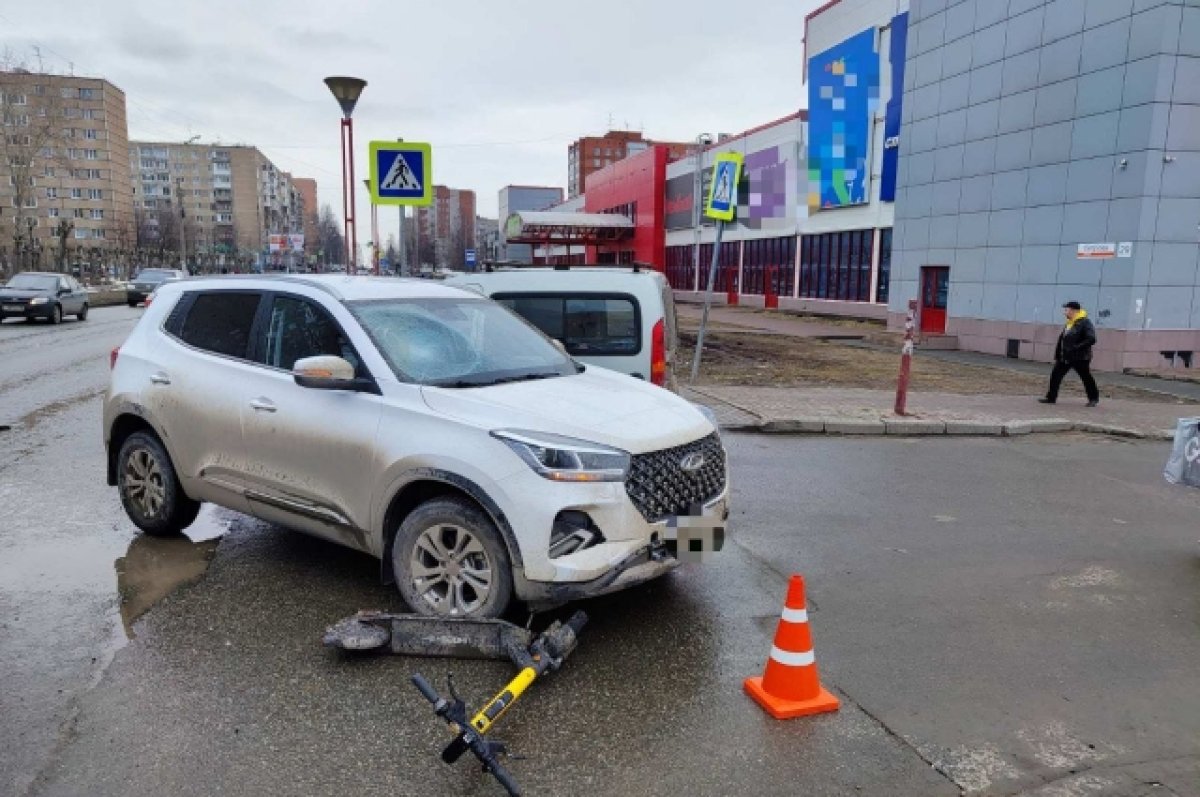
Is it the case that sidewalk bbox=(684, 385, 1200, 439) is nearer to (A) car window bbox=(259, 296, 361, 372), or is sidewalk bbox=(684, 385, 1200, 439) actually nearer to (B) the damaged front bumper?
(B) the damaged front bumper

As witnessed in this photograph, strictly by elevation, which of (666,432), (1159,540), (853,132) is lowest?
(1159,540)

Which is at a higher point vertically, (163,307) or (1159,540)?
(163,307)

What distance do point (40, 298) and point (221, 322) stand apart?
23161mm

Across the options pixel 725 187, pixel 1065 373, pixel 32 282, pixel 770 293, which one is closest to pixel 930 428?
pixel 1065 373

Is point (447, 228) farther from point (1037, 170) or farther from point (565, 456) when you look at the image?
point (565, 456)

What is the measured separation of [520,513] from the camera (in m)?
3.79

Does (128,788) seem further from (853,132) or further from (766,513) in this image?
(853,132)

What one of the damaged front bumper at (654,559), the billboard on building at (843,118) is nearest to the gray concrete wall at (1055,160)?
the billboard on building at (843,118)

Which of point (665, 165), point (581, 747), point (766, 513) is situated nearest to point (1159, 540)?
point (766, 513)

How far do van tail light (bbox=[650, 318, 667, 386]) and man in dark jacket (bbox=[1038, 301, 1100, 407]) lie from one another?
7.75 m

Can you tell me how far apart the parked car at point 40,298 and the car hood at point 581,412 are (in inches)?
986

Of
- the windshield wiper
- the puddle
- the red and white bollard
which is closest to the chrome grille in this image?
the windshield wiper

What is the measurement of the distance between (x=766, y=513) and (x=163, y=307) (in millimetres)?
4857

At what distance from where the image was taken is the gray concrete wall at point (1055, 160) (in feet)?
54.1
